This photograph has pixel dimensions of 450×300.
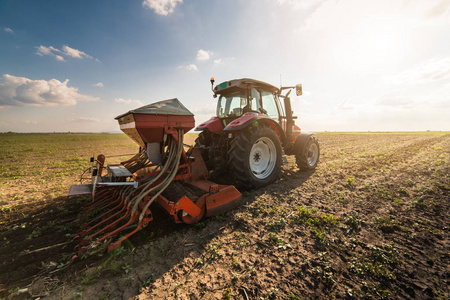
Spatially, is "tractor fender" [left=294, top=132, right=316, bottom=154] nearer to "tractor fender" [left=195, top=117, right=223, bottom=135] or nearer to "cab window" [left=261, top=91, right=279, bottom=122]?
"cab window" [left=261, top=91, right=279, bottom=122]

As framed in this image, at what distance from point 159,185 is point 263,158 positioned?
2780 millimetres

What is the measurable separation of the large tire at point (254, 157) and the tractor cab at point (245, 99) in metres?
0.80

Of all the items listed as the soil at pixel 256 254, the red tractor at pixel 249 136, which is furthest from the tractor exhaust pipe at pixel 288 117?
the soil at pixel 256 254

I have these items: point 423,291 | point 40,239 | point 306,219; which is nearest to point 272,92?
point 306,219

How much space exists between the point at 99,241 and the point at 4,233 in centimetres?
206

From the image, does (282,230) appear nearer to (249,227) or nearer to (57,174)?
(249,227)

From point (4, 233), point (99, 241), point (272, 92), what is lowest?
point (4, 233)

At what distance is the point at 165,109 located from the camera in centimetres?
304

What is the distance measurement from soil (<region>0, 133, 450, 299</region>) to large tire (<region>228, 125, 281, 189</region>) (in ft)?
1.56

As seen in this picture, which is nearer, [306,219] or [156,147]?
[306,219]

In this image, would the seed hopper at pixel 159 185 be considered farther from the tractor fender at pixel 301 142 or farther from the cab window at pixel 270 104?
the tractor fender at pixel 301 142

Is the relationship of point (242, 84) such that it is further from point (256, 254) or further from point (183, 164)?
point (256, 254)

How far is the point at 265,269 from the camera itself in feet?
6.82

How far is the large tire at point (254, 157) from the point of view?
3900mm
